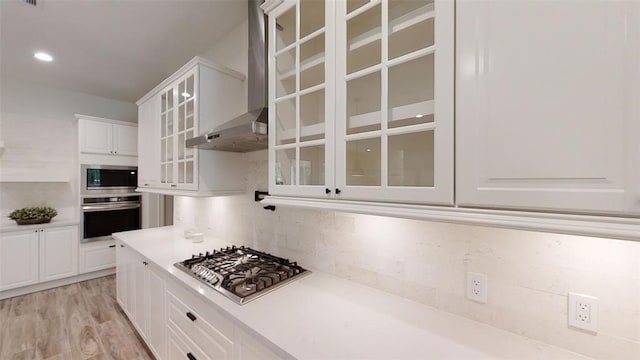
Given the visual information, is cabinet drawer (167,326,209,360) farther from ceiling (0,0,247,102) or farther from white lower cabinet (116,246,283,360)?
ceiling (0,0,247,102)

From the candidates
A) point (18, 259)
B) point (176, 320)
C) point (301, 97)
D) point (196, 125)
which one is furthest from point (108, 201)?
Answer: point (301, 97)

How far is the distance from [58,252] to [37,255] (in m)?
0.19

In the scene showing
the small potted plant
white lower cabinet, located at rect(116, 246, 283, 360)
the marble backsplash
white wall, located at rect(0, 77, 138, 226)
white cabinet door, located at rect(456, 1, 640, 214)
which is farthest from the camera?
white wall, located at rect(0, 77, 138, 226)

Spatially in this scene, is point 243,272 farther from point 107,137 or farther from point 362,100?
point 107,137

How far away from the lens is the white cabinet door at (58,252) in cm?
324

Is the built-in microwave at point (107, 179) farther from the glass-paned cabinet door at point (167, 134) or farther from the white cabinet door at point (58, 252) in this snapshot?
the glass-paned cabinet door at point (167, 134)

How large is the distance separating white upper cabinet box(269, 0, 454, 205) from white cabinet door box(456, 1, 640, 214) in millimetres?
65

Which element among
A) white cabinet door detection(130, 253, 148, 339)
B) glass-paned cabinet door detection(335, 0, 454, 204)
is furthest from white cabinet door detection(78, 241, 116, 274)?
glass-paned cabinet door detection(335, 0, 454, 204)

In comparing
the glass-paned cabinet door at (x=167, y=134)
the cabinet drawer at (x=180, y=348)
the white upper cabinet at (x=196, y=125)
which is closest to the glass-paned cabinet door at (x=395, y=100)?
the cabinet drawer at (x=180, y=348)

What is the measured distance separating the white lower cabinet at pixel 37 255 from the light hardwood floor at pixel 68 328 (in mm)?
219

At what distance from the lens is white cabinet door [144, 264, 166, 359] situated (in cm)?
177

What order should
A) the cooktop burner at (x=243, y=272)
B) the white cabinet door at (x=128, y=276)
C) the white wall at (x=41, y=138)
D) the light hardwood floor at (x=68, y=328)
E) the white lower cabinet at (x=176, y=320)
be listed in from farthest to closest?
the white wall at (x=41, y=138) → the white cabinet door at (x=128, y=276) → the light hardwood floor at (x=68, y=328) → the cooktop burner at (x=243, y=272) → the white lower cabinet at (x=176, y=320)

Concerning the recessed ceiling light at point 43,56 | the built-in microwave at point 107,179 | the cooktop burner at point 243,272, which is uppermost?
the recessed ceiling light at point 43,56

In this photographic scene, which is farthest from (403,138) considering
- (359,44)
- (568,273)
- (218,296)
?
(218,296)
